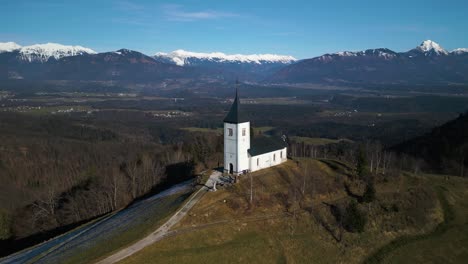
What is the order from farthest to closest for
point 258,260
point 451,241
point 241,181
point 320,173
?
1. point 320,173
2. point 241,181
3. point 451,241
4. point 258,260

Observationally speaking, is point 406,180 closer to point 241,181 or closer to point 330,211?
point 330,211

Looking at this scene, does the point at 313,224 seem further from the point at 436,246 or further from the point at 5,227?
the point at 5,227

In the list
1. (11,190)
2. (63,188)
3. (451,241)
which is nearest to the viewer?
(451,241)

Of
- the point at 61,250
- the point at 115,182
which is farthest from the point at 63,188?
the point at 61,250

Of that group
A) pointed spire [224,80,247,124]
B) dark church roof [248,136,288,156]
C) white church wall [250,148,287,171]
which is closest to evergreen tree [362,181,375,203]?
white church wall [250,148,287,171]

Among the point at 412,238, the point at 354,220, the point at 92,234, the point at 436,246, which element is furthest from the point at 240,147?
the point at 436,246

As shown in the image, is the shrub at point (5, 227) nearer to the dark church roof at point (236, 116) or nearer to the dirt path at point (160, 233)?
the dirt path at point (160, 233)

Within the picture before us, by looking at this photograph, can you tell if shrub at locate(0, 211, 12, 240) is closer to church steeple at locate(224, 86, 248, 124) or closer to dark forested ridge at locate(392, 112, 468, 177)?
church steeple at locate(224, 86, 248, 124)
